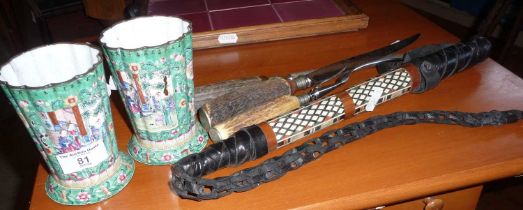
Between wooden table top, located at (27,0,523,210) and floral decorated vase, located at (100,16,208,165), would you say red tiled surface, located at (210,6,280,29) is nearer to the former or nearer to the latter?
wooden table top, located at (27,0,523,210)

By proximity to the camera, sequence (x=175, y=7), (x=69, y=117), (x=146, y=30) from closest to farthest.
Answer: (x=69, y=117)
(x=146, y=30)
(x=175, y=7)

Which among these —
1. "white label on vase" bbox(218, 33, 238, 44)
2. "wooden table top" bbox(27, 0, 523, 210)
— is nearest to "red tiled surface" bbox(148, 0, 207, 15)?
"white label on vase" bbox(218, 33, 238, 44)

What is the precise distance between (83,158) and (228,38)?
46 centimetres

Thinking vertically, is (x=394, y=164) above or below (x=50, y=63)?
below

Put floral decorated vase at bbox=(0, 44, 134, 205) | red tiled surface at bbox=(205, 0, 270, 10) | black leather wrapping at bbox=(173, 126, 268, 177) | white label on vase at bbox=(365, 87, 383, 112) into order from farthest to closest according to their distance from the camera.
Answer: red tiled surface at bbox=(205, 0, 270, 10), white label on vase at bbox=(365, 87, 383, 112), black leather wrapping at bbox=(173, 126, 268, 177), floral decorated vase at bbox=(0, 44, 134, 205)

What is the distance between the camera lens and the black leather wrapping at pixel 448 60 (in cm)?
67

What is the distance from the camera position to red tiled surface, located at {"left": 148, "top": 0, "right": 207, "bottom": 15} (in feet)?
3.10

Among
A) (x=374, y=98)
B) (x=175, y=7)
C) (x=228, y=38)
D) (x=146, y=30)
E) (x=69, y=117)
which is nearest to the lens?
(x=69, y=117)

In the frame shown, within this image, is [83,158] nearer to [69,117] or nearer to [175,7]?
[69,117]

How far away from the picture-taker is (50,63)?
47 centimetres

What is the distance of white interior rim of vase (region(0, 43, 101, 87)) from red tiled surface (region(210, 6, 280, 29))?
1.38 ft

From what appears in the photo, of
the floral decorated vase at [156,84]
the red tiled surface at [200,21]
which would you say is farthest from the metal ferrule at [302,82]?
the red tiled surface at [200,21]

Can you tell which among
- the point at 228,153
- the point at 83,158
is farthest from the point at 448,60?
the point at 83,158

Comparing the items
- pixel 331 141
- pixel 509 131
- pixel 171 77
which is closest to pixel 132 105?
pixel 171 77
